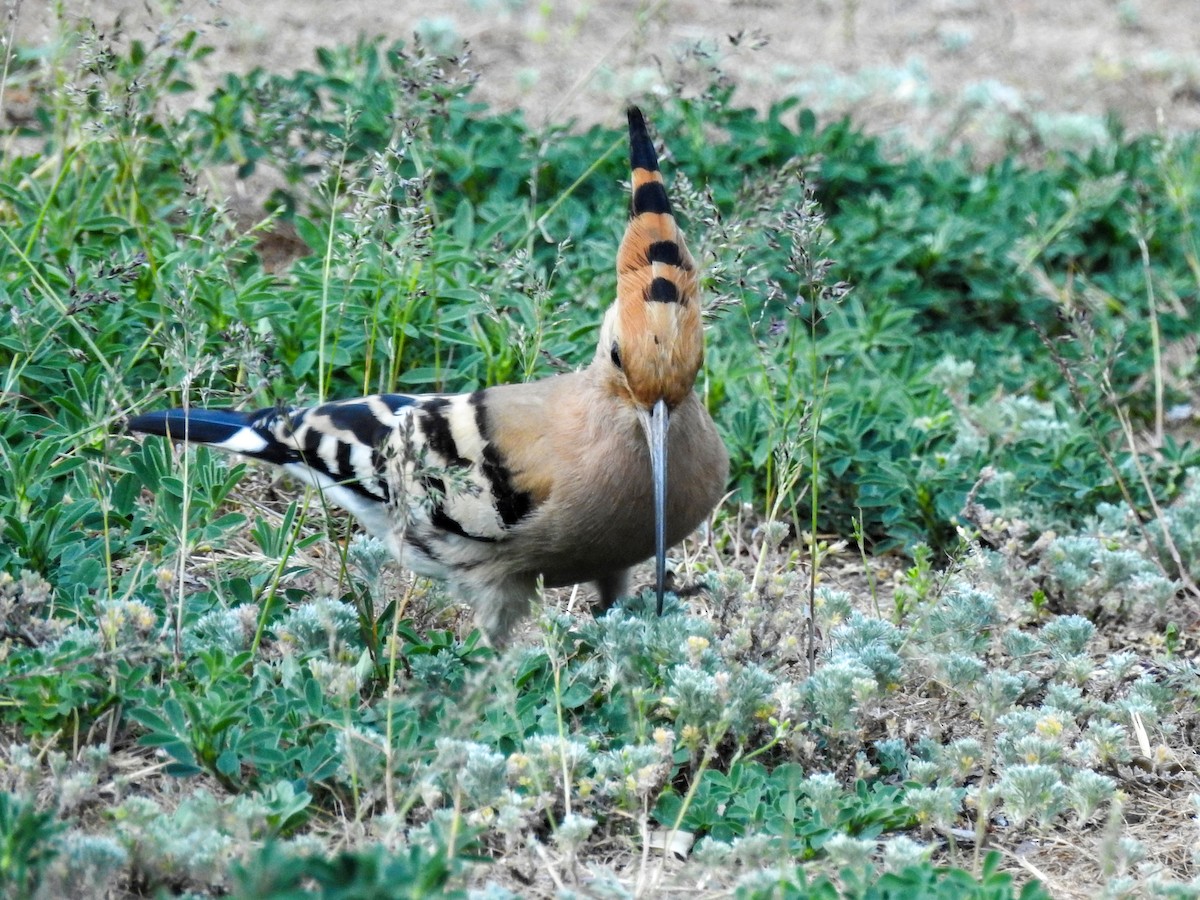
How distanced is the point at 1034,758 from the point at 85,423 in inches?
92.3

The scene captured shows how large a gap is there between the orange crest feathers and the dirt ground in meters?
3.01

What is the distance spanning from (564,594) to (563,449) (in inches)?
27.7

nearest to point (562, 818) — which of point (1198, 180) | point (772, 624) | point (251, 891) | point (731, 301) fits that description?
point (772, 624)

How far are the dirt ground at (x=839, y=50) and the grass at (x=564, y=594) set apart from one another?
1.22 meters

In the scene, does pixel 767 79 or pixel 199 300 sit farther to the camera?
pixel 767 79

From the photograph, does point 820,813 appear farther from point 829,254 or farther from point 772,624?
point 829,254

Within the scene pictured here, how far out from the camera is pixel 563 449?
130 inches

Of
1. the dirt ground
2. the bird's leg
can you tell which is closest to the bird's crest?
the bird's leg

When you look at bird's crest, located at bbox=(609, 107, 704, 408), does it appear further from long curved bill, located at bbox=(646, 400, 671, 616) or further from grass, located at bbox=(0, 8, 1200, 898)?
grass, located at bbox=(0, 8, 1200, 898)

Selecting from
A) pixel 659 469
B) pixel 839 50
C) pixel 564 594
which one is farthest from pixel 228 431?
pixel 839 50

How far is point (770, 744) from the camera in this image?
2795 mm

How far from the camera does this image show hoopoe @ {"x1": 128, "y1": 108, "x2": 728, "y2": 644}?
314 cm

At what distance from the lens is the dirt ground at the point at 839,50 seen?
6645mm

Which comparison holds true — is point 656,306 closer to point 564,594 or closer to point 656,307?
point 656,307
